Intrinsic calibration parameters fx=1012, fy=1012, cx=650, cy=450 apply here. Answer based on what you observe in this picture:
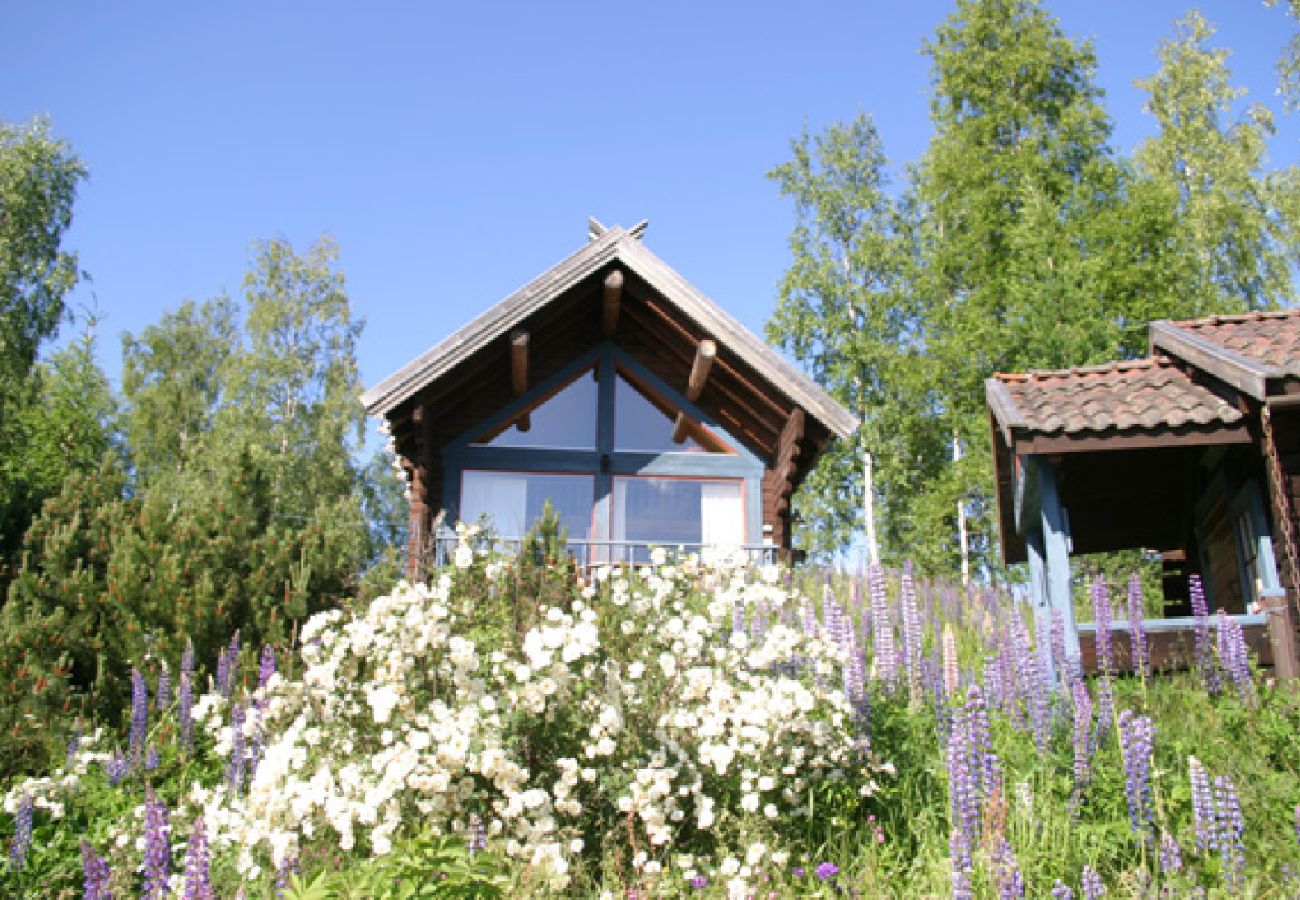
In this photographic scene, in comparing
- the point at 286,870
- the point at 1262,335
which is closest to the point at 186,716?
the point at 286,870

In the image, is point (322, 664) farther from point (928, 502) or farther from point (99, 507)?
point (928, 502)

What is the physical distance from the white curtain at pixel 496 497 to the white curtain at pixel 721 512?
218 cm

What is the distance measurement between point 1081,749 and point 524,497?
8.26 metres

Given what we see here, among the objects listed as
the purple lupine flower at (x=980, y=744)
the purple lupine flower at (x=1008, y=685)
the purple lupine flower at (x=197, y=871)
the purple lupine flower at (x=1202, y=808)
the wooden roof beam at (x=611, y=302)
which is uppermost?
the wooden roof beam at (x=611, y=302)

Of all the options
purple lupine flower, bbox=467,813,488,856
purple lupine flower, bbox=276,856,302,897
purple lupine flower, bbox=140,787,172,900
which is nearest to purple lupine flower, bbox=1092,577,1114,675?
purple lupine flower, bbox=467,813,488,856

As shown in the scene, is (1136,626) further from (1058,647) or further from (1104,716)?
(1104,716)

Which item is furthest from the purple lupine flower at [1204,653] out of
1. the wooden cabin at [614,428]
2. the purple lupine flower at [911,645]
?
the wooden cabin at [614,428]

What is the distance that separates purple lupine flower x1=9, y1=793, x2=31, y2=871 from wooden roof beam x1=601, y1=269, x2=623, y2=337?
7578 mm

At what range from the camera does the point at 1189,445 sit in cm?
848

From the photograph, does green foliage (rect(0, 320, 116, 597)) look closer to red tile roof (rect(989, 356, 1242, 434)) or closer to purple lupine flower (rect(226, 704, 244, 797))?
purple lupine flower (rect(226, 704, 244, 797))

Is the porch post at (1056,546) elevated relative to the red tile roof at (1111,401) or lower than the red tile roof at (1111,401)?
lower

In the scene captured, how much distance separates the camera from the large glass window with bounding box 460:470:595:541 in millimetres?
12148

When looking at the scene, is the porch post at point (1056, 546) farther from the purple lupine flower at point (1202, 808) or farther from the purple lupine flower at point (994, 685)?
the purple lupine flower at point (1202, 808)

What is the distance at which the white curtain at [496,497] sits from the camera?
1211cm
